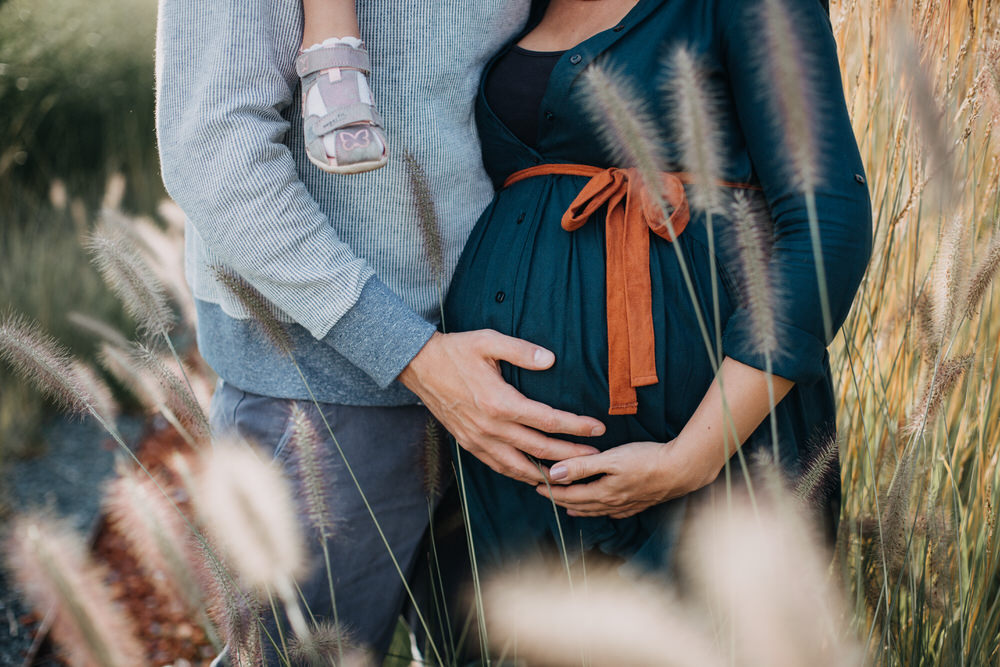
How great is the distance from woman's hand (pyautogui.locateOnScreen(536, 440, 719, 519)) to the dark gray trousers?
1.20 ft

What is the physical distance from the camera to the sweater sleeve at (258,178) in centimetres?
122

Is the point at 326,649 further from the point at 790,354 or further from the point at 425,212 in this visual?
the point at 790,354

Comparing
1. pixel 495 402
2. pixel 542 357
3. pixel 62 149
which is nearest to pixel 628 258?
pixel 542 357

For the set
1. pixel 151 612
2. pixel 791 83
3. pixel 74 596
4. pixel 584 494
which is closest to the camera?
pixel 74 596

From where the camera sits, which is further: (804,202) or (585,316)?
(585,316)

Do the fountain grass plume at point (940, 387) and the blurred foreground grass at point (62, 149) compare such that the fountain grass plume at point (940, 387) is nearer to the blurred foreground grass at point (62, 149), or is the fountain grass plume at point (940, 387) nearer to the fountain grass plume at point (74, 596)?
the fountain grass plume at point (74, 596)

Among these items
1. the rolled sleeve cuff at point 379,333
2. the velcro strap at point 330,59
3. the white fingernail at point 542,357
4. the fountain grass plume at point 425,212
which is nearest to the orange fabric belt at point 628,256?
the white fingernail at point 542,357

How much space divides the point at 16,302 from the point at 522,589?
139 inches

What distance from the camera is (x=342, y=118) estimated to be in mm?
1207

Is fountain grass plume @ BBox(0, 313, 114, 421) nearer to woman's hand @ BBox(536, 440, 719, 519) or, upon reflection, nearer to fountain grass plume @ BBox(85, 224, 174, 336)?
fountain grass plume @ BBox(85, 224, 174, 336)

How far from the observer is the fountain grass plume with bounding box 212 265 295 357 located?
134 centimetres

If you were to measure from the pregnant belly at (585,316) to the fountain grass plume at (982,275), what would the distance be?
1.25 feet

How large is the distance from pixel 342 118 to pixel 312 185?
0.25 meters

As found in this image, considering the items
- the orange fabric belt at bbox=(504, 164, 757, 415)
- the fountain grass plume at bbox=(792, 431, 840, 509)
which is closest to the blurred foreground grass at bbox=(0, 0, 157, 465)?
the orange fabric belt at bbox=(504, 164, 757, 415)
